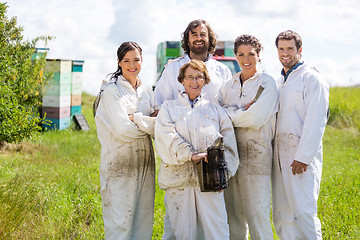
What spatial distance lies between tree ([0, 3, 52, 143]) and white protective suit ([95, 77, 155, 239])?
10.5ft

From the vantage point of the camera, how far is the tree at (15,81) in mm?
7375

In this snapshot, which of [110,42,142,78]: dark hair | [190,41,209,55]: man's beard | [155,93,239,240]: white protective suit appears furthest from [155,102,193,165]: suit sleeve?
[190,41,209,55]: man's beard

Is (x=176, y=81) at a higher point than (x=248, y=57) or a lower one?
lower

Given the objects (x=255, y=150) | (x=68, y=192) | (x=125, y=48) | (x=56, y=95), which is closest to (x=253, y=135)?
(x=255, y=150)

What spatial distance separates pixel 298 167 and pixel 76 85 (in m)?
10.6

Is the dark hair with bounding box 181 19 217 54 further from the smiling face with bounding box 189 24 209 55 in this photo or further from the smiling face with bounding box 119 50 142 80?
the smiling face with bounding box 119 50 142 80

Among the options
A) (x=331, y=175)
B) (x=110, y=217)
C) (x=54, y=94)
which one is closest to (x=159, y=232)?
(x=110, y=217)

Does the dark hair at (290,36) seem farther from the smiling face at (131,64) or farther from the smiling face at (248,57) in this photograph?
the smiling face at (131,64)

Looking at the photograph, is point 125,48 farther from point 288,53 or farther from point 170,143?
point 288,53

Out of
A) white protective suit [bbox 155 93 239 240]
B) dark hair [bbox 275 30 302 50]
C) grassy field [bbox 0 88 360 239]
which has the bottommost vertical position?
grassy field [bbox 0 88 360 239]

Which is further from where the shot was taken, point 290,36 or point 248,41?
point 290,36

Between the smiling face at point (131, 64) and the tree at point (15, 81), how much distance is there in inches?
127

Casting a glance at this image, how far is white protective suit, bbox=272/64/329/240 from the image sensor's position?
4520 mm

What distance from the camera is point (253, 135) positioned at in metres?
4.56
